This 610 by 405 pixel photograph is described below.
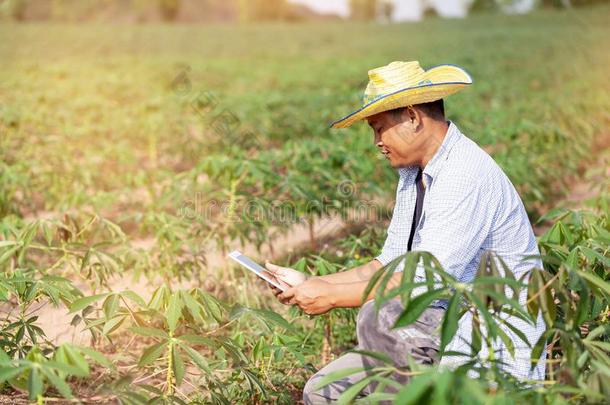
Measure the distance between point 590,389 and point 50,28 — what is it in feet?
78.2

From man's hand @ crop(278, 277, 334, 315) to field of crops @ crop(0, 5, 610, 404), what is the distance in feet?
0.24

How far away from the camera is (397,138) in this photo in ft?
6.41

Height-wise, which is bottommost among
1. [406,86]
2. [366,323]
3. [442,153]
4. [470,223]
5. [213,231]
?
[213,231]

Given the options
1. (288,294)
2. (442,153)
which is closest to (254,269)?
(288,294)

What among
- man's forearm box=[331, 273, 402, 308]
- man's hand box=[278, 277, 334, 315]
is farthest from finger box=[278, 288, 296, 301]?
man's forearm box=[331, 273, 402, 308]

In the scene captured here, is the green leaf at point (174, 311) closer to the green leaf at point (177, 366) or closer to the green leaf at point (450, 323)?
the green leaf at point (177, 366)

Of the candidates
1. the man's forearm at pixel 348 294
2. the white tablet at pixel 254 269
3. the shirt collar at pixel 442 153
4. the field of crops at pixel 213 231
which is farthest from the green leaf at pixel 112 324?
the shirt collar at pixel 442 153

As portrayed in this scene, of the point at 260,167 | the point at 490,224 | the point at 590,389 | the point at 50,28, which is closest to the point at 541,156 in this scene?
the point at 260,167

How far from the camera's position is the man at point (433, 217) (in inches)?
71.0

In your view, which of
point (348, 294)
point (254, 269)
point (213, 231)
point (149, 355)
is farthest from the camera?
point (213, 231)

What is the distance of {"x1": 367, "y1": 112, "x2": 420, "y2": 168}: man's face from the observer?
1942 millimetres

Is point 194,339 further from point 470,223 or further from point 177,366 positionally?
point 470,223

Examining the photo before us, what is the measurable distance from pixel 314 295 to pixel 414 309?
570mm

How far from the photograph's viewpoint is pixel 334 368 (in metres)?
1.92
